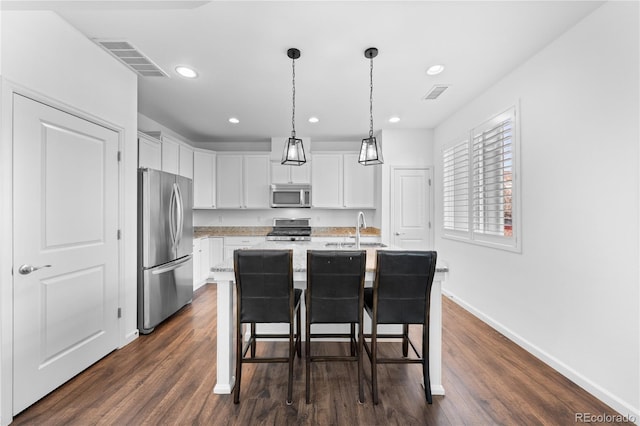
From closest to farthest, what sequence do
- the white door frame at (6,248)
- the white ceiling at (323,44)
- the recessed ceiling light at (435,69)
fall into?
the white door frame at (6,248) → the white ceiling at (323,44) → the recessed ceiling light at (435,69)

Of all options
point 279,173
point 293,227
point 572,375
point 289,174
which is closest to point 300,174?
point 289,174

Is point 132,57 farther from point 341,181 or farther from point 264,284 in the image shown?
point 341,181

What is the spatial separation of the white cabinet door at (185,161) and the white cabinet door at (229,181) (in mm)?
594

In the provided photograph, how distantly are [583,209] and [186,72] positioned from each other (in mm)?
3638

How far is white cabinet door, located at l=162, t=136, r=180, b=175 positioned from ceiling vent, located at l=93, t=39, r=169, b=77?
3.87 feet

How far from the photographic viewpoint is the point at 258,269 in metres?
1.78

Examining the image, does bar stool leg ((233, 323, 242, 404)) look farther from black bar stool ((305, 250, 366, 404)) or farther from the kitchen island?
black bar stool ((305, 250, 366, 404))

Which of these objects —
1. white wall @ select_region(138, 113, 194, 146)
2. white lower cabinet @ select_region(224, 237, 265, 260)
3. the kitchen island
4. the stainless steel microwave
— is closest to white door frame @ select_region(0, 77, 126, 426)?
the kitchen island

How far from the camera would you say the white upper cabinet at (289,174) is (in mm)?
5191

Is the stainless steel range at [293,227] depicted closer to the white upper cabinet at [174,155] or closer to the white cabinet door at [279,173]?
the white cabinet door at [279,173]

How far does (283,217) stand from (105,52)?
3649mm

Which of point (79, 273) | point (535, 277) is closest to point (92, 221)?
point (79, 273)

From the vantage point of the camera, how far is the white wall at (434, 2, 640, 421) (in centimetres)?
175

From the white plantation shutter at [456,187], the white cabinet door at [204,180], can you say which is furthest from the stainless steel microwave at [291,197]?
the white plantation shutter at [456,187]
